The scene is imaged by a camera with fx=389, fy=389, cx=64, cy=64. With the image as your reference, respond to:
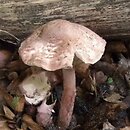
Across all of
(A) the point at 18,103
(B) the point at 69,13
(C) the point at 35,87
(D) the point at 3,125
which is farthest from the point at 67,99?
(B) the point at 69,13

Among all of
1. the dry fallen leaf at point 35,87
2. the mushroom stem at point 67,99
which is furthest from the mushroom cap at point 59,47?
the dry fallen leaf at point 35,87

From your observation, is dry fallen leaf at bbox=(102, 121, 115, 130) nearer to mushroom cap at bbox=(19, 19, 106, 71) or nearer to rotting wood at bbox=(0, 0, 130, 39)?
mushroom cap at bbox=(19, 19, 106, 71)

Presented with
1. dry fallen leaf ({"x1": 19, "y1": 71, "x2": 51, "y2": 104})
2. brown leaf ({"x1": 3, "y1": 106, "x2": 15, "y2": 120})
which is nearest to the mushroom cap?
dry fallen leaf ({"x1": 19, "y1": 71, "x2": 51, "y2": 104})

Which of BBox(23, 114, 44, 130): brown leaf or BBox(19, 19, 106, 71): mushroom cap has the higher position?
BBox(19, 19, 106, 71): mushroom cap

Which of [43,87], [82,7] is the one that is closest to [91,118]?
[43,87]

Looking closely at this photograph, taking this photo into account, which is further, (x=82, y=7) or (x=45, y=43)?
(x=82, y=7)

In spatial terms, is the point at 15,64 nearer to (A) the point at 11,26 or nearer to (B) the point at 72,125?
(A) the point at 11,26

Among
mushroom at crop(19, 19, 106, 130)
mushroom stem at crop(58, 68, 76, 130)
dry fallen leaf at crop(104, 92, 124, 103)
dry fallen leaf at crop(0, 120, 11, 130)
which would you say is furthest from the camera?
dry fallen leaf at crop(104, 92, 124, 103)

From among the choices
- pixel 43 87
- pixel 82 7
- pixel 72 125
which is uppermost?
pixel 82 7
